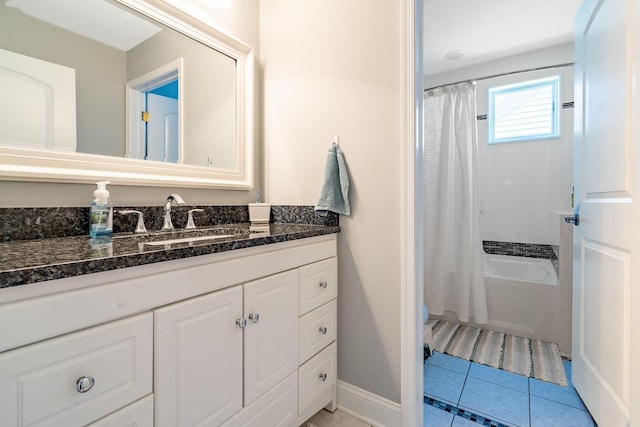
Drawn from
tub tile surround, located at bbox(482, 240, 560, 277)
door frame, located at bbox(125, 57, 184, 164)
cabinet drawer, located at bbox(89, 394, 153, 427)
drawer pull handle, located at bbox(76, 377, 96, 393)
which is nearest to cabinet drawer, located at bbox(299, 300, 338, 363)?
cabinet drawer, located at bbox(89, 394, 153, 427)

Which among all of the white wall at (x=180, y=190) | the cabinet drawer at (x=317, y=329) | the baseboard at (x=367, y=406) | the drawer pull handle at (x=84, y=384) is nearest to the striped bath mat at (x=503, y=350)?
→ the baseboard at (x=367, y=406)

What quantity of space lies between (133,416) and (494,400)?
1.63m

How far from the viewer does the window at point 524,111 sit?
275 cm

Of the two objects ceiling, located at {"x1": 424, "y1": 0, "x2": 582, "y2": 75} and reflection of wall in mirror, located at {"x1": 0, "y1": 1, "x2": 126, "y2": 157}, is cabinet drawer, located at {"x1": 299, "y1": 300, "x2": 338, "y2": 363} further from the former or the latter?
ceiling, located at {"x1": 424, "y1": 0, "x2": 582, "y2": 75}

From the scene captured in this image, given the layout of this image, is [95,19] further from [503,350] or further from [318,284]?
[503,350]

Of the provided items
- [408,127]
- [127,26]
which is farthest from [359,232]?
[127,26]

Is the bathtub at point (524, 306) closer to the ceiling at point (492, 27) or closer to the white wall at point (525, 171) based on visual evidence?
the white wall at point (525, 171)

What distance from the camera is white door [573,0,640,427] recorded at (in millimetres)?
1039

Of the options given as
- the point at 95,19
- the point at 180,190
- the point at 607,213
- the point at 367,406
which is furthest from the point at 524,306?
the point at 95,19

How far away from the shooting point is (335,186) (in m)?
1.41

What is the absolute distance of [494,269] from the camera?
2.79 metres

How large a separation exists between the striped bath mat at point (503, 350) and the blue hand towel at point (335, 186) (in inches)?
54.2

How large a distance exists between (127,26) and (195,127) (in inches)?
17.8

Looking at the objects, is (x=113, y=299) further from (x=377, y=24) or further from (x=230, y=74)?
(x=377, y=24)
